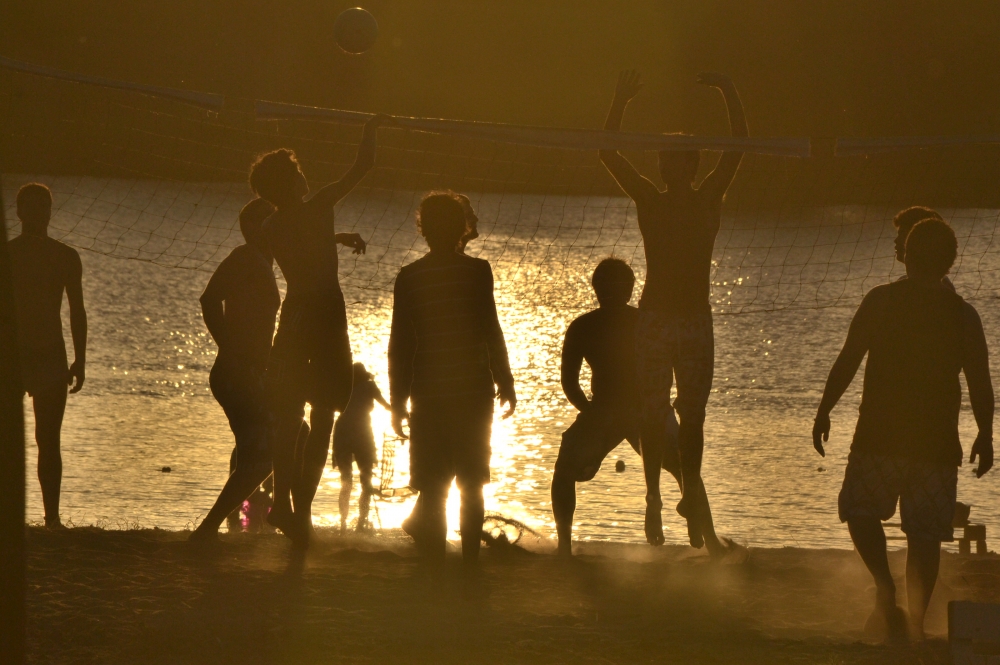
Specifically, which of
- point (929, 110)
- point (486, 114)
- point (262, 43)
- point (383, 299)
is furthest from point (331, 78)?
point (383, 299)

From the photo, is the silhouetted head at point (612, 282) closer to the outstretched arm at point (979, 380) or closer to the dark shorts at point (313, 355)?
the dark shorts at point (313, 355)

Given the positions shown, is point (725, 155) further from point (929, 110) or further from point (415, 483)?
point (929, 110)

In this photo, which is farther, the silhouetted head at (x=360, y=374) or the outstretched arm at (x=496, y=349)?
the silhouetted head at (x=360, y=374)

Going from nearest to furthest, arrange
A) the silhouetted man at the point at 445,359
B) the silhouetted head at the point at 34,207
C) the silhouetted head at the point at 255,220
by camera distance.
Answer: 1. the silhouetted man at the point at 445,359
2. the silhouetted head at the point at 255,220
3. the silhouetted head at the point at 34,207

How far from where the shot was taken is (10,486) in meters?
3.76

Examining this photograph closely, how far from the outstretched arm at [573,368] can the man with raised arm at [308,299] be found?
1233mm

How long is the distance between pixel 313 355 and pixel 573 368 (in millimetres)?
1447

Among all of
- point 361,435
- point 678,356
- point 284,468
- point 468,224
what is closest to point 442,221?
point 468,224

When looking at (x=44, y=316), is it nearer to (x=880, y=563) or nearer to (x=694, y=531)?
(x=694, y=531)

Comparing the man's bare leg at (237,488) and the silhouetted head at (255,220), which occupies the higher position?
the silhouetted head at (255,220)

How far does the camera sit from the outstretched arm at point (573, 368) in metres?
6.82

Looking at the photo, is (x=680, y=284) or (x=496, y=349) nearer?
(x=496, y=349)

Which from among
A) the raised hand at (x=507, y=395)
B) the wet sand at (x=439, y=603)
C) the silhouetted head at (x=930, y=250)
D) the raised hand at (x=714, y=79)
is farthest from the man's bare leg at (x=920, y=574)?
the raised hand at (x=714, y=79)

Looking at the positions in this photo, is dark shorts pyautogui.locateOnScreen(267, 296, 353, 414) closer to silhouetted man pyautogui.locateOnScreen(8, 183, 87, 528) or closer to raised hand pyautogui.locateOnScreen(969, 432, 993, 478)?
silhouetted man pyautogui.locateOnScreen(8, 183, 87, 528)
